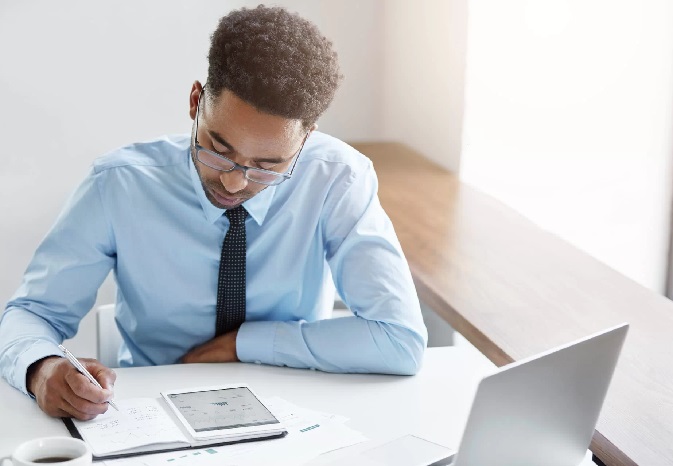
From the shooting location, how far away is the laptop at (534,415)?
118 centimetres

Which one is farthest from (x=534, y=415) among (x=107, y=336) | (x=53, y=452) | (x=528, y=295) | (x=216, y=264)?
(x=107, y=336)

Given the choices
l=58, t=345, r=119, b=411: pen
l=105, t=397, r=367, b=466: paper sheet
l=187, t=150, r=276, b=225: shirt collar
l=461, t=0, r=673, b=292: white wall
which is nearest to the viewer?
l=105, t=397, r=367, b=466: paper sheet

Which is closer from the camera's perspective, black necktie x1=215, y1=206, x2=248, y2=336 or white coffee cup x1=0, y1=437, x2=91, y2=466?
white coffee cup x1=0, y1=437, x2=91, y2=466

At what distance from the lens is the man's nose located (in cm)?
170

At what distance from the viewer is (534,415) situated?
50.3 inches

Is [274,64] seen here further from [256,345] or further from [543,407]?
[543,407]

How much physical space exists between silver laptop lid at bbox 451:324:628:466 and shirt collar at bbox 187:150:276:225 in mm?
762

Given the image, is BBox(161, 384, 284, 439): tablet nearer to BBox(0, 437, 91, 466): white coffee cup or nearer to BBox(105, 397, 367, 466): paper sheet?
BBox(105, 397, 367, 466): paper sheet

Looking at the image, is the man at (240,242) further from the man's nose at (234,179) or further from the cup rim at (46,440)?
the cup rim at (46,440)

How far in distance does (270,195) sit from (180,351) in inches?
14.3

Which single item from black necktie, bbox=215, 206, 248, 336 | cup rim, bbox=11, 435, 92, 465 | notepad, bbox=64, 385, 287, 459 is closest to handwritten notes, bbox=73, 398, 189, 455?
notepad, bbox=64, 385, 287, 459

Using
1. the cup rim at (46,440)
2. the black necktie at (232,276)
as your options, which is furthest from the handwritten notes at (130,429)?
the black necktie at (232,276)

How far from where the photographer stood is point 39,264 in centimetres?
185

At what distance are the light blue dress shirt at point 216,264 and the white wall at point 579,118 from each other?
1.17 meters
